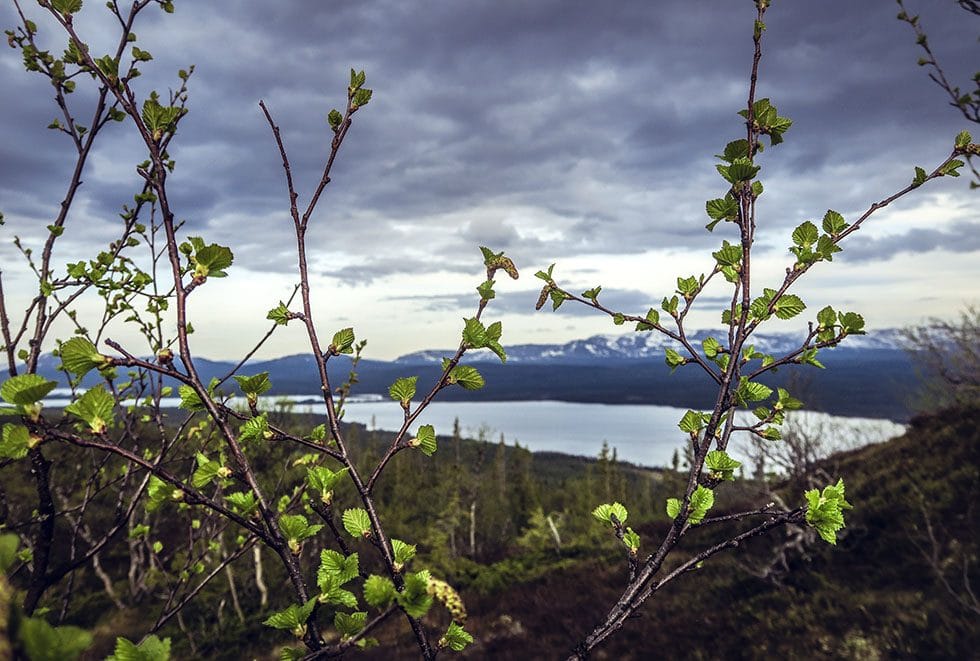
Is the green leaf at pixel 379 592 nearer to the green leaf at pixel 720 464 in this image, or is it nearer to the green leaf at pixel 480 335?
the green leaf at pixel 480 335

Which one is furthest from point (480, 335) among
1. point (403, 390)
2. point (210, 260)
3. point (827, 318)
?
point (827, 318)

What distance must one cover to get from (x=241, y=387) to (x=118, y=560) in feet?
78.3

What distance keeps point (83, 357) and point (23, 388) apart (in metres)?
0.12

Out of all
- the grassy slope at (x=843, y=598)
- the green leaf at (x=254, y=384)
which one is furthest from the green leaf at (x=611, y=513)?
the grassy slope at (x=843, y=598)

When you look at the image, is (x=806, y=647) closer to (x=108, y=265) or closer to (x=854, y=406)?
(x=108, y=265)

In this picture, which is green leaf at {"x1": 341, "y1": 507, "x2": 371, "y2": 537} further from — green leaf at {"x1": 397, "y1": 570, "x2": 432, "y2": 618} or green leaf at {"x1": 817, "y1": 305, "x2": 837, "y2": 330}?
green leaf at {"x1": 817, "y1": 305, "x2": 837, "y2": 330}

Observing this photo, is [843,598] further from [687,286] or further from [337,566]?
[337,566]

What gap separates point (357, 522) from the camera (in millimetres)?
1354

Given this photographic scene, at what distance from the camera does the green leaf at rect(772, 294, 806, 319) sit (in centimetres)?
169

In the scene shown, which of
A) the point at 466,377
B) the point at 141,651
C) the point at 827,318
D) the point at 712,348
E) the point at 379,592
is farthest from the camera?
the point at 712,348

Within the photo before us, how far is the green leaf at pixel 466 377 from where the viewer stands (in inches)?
54.9

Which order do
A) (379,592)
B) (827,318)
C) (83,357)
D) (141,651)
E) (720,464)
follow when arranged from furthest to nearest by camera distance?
1. (827,318)
2. (720,464)
3. (83,357)
4. (379,592)
5. (141,651)

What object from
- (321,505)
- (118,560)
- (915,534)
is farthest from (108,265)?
(118,560)

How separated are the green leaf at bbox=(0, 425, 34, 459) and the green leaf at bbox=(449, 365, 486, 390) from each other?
964mm
